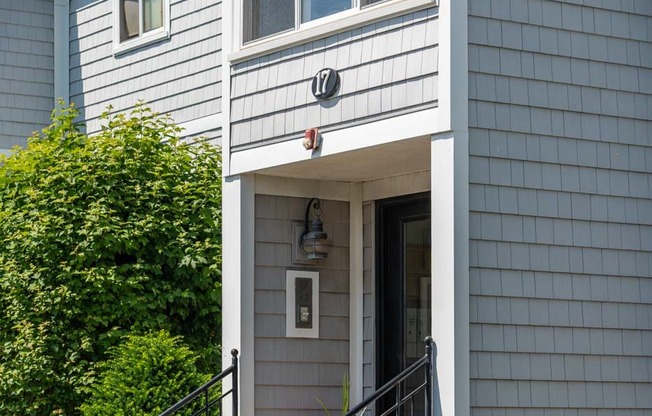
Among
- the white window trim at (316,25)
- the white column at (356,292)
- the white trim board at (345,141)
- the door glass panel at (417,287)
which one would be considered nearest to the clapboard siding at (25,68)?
the white window trim at (316,25)

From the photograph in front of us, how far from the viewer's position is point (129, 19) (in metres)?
13.1

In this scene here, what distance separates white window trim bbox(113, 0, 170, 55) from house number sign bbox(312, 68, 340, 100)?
443 centimetres

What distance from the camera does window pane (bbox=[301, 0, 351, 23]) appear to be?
834 centimetres

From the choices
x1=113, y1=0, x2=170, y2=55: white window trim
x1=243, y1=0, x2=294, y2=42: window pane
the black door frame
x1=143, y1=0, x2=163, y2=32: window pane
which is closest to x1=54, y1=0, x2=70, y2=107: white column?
x1=113, y1=0, x2=170, y2=55: white window trim

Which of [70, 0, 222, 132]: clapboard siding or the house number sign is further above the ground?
[70, 0, 222, 132]: clapboard siding

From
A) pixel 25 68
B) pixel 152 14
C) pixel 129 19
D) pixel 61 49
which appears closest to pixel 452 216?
pixel 152 14

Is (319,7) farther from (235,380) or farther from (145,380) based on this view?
(145,380)

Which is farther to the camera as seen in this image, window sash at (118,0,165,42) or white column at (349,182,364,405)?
window sash at (118,0,165,42)

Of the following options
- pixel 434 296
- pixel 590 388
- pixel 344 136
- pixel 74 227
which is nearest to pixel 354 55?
pixel 344 136

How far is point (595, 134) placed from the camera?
779 centimetres

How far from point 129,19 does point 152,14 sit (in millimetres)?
403

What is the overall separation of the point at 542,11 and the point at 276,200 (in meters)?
2.45

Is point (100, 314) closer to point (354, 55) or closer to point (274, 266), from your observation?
point (274, 266)

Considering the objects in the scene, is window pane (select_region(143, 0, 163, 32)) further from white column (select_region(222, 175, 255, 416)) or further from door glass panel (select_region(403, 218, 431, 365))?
door glass panel (select_region(403, 218, 431, 365))
